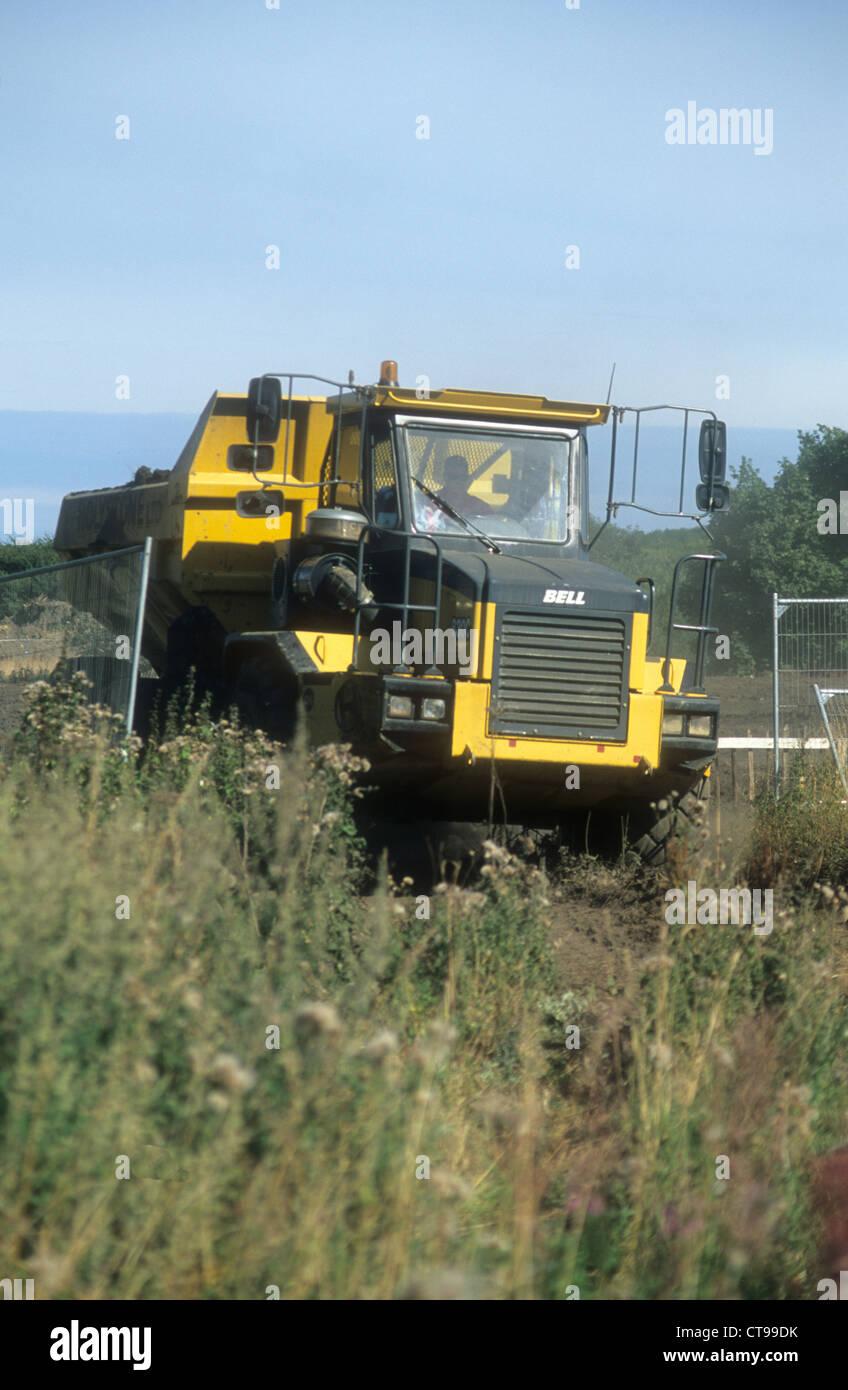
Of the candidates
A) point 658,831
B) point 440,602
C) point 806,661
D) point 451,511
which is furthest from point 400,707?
point 806,661

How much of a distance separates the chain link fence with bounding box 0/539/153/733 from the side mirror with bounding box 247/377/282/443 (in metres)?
0.98

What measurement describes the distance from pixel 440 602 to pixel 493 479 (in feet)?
4.11

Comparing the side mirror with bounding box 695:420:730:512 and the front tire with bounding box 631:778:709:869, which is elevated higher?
the side mirror with bounding box 695:420:730:512

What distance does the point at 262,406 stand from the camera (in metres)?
8.55

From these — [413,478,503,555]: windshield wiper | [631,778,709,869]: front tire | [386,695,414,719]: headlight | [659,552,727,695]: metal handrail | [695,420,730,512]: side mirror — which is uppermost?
[695,420,730,512]: side mirror

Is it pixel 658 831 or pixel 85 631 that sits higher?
pixel 85 631

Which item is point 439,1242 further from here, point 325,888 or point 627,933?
point 627,933

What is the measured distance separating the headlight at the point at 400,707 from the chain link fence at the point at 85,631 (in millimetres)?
1610

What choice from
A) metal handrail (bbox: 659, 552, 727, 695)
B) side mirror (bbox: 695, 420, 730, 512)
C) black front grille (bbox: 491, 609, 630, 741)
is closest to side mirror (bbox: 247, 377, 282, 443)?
black front grille (bbox: 491, 609, 630, 741)

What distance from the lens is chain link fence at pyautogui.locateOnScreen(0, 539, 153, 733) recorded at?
29.7 feet

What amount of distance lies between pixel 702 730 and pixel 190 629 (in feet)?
15.2

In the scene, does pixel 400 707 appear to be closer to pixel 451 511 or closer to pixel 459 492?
pixel 451 511

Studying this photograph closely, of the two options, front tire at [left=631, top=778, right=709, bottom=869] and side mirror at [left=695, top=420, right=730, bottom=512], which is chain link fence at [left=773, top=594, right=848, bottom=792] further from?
front tire at [left=631, top=778, right=709, bottom=869]
